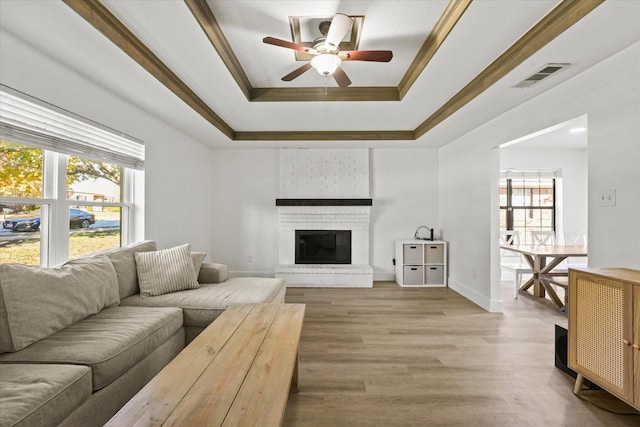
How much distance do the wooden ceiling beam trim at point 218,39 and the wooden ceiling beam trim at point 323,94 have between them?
25 centimetres

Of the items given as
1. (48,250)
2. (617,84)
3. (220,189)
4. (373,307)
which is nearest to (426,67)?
(617,84)

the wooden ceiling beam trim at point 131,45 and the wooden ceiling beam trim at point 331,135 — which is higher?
the wooden ceiling beam trim at point 331,135

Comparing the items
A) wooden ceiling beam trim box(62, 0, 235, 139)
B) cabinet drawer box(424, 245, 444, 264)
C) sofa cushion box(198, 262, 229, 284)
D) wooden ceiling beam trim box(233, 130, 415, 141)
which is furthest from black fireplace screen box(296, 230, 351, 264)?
wooden ceiling beam trim box(62, 0, 235, 139)

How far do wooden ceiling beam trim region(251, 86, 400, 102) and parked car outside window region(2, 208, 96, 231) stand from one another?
198 centimetres

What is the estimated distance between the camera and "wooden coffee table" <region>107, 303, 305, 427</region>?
114 cm

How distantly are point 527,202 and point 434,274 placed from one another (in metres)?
2.73

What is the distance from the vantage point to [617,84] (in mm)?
2191

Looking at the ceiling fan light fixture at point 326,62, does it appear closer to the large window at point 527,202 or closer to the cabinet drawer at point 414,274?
the cabinet drawer at point 414,274

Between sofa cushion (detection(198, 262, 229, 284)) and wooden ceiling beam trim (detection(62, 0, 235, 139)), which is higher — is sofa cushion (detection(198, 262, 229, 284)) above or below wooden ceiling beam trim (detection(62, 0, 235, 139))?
below

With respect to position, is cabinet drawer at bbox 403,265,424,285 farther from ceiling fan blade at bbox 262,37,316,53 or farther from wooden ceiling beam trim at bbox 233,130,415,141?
ceiling fan blade at bbox 262,37,316,53

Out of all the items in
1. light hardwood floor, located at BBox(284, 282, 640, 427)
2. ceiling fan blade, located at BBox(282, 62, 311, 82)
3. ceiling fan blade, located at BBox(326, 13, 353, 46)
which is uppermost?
ceiling fan blade, located at BBox(326, 13, 353, 46)

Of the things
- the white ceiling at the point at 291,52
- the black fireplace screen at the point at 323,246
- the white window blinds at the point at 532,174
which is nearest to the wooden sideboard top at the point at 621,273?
the white ceiling at the point at 291,52

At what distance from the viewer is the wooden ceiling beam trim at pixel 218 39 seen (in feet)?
6.39

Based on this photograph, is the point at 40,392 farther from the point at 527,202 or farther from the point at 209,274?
the point at 527,202
